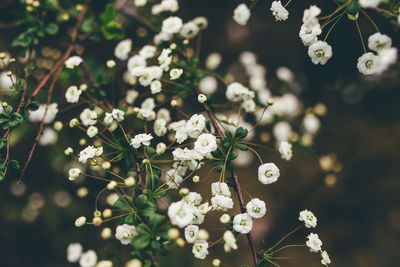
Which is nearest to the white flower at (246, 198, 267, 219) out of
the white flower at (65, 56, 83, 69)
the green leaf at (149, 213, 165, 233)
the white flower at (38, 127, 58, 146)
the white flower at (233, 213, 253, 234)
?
the white flower at (233, 213, 253, 234)

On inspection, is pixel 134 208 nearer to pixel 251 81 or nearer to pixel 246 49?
pixel 251 81

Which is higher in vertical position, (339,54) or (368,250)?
(339,54)

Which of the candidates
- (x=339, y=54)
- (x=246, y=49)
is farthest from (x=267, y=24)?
(x=339, y=54)

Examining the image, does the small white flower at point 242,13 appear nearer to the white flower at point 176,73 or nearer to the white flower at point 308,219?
the white flower at point 176,73

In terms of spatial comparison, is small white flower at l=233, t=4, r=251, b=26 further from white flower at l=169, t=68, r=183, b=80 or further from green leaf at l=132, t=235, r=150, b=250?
green leaf at l=132, t=235, r=150, b=250

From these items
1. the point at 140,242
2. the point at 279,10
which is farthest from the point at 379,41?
the point at 140,242

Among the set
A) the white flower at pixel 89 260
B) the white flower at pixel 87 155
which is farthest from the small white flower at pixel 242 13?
the white flower at pixel 89 260

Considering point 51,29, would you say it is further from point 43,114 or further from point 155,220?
point 155,220
